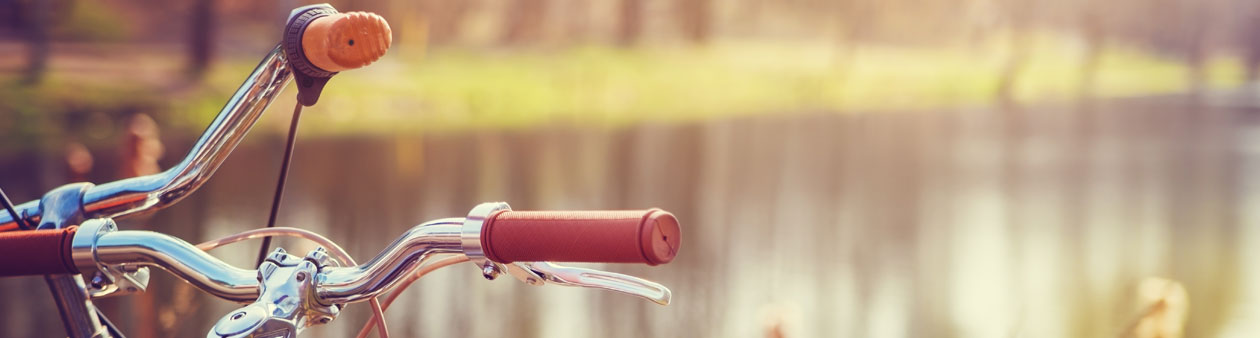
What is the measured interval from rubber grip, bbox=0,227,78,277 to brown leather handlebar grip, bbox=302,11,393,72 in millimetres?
215

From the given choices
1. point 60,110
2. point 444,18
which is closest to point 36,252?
point 60,110

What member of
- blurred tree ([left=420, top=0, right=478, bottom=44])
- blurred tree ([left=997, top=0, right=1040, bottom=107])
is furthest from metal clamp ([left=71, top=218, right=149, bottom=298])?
blurred tree ([left=997, top=0, right=1040, bottom=107])

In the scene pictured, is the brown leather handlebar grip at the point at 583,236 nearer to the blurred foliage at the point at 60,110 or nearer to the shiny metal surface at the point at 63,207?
the shiny metal surface at the point at 63,207

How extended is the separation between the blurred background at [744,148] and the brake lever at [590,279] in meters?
1.31

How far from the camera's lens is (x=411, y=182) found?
1070cm

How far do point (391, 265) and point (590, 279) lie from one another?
5.4 inches

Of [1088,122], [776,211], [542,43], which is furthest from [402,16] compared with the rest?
[1088,122]

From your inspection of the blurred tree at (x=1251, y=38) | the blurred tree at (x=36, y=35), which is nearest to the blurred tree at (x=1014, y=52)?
the blurred tree at (x=1251, y=38)

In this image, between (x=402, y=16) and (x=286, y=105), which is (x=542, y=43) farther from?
(x=286, y=105)

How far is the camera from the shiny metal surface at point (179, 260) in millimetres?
726

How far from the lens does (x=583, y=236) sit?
57cm

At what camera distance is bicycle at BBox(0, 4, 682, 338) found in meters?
0.58

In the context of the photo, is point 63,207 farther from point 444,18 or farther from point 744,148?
point 444,18

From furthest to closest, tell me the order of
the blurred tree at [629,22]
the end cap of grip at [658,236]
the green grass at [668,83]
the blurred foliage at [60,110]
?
the blurred tree at [629,22] → the green grass at [668,83] → the blurred foliage at [60,110] → the end cap of grip at [658,236]
